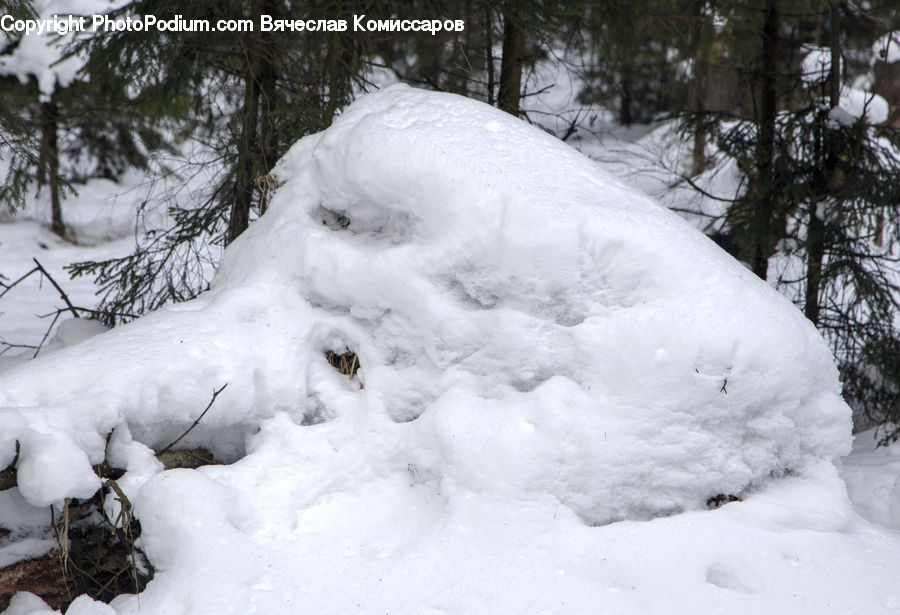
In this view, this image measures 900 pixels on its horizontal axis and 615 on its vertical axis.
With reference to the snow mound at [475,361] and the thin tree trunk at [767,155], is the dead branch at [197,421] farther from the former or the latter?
the thin tree trunk at [767,155]

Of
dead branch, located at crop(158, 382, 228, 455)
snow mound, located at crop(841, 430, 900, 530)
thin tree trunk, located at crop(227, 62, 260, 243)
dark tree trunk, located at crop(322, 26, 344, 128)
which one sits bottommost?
snow mound, located at crop(841, 430, 900, 530)

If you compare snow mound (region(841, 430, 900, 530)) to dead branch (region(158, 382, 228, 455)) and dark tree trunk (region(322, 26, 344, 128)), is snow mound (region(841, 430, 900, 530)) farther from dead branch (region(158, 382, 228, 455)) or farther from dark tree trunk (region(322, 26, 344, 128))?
dark tree trunk (region(322, 26, 344, 128))

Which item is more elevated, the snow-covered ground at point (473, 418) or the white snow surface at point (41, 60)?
the white snow surface at point (41, 60)

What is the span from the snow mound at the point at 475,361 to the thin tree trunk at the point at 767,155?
9.99 feet

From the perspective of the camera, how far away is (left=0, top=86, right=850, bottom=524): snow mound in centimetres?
287

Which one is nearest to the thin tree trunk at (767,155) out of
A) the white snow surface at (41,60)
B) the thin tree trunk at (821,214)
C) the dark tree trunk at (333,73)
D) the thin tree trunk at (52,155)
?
the thin tree trunk at (821,214)

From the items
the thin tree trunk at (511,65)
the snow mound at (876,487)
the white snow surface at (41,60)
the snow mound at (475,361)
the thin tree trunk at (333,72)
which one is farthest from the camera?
the white snow surface at (41,60)

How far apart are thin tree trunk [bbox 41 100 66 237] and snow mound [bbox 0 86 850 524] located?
2816mm

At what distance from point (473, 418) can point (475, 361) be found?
296 mm

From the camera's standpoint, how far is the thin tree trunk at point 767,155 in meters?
6.04

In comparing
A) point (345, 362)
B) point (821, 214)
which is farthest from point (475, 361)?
point (821, 214)

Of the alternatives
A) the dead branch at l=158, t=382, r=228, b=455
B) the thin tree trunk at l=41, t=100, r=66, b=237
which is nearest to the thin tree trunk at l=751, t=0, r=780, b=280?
the dead branch at l=158, t=382, r=228, b=455

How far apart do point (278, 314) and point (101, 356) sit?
0.81 m

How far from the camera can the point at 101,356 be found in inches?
118
